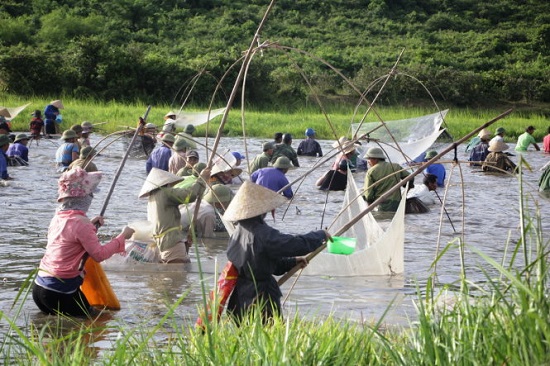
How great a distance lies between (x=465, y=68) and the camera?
42.4 m

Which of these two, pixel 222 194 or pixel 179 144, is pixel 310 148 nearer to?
pixel 179 144

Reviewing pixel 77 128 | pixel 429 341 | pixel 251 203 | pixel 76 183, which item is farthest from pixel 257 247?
pixel 77 128

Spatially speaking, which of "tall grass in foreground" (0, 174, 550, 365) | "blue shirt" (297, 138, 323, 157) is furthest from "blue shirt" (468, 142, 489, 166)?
"tall grass in foreground" (0, 174, 550, 365)

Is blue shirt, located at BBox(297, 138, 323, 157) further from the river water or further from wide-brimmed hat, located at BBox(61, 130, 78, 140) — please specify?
wide-brimmed hat, located at BBox(61, 130, 78, 140)

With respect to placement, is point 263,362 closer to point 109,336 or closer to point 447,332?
point 447,332

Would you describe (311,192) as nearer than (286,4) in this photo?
Yes

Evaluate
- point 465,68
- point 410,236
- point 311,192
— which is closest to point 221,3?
point 465,68

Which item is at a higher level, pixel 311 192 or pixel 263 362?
pixel 263 362

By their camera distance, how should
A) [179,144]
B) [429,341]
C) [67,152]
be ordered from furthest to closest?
[67,152] → [179,144] → [429,341]

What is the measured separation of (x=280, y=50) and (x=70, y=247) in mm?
21500

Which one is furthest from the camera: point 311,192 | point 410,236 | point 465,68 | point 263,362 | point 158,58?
point 465,68

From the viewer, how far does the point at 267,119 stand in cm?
Answer: 2786

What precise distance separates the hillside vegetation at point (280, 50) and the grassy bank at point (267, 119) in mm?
1158

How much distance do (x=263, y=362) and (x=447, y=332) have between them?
761mm
